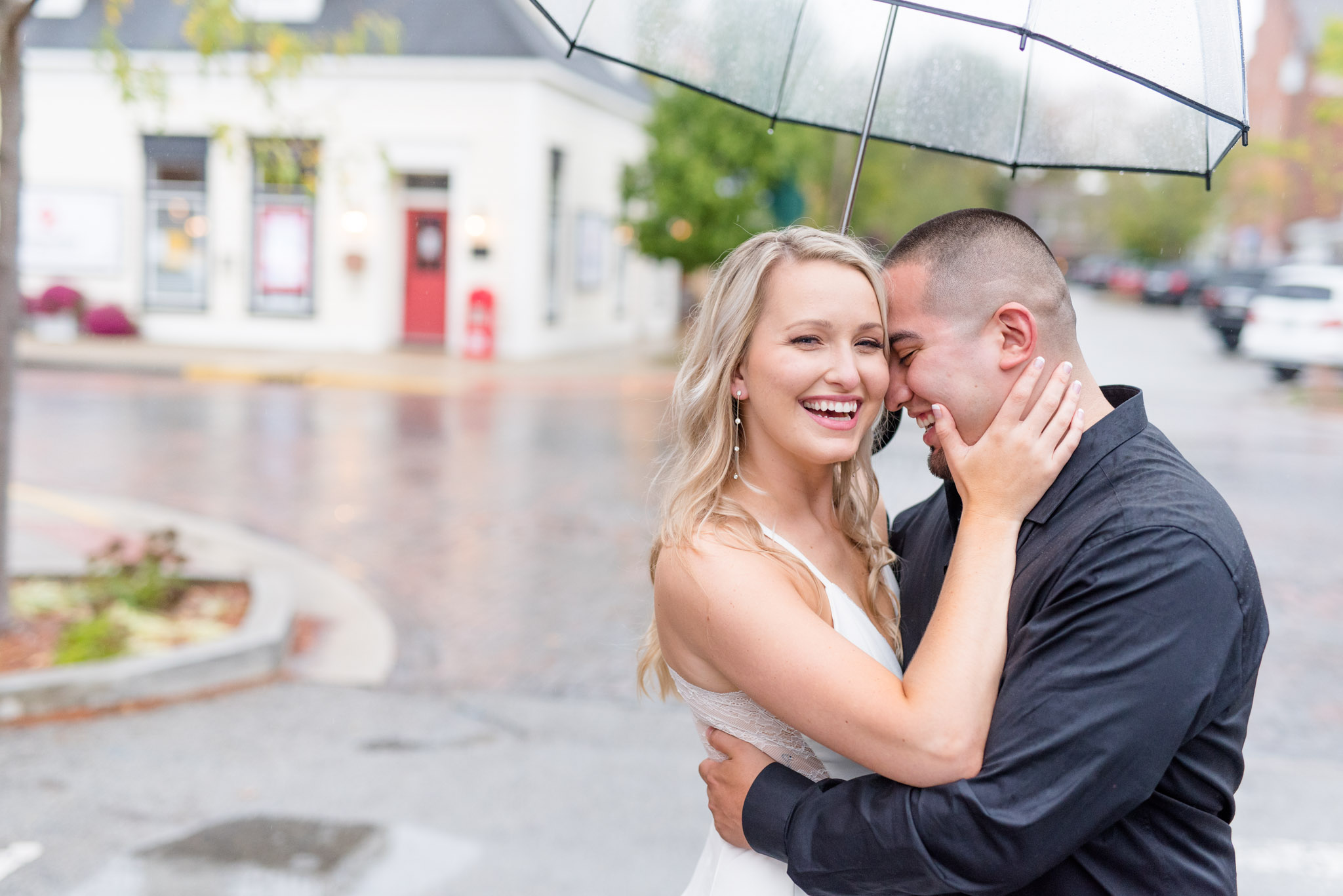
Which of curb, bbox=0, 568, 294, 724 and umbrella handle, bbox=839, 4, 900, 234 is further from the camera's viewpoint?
curb, bbox=0, 568, 294, 724

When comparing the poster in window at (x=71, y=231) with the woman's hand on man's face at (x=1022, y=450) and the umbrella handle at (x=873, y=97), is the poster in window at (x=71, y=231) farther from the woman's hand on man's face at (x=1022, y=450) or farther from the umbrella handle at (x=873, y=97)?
the woman's hand on man's face at (x=1022, y=450)

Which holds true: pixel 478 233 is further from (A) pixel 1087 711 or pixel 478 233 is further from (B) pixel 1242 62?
(A) pixel 1087 711

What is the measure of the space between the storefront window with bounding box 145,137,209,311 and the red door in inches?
148

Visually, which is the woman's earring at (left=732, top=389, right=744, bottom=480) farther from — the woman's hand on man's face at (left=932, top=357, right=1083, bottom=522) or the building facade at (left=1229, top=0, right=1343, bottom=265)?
the building facade at (left=1229, top=0, right=1343, bottom=265)

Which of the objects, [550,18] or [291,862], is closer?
[550,18]

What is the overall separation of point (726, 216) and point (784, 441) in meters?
20.5

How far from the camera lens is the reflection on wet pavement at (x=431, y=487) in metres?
7.16

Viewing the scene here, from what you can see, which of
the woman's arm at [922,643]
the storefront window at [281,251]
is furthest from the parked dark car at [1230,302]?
the woman's arm at [922,643]

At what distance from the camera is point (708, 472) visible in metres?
2.37

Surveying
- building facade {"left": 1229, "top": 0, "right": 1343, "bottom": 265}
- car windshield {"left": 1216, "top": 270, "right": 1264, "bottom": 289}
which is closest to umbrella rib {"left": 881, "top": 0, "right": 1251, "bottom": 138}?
car windshield {"left": 1216, "top": 270, "right": 1264, "bottom": 289}

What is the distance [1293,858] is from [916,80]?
332 cm

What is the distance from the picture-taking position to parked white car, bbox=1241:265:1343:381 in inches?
895

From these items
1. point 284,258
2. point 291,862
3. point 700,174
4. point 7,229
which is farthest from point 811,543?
point 284,258

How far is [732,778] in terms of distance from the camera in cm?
229
